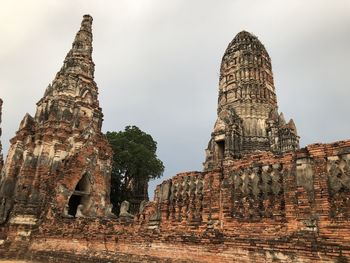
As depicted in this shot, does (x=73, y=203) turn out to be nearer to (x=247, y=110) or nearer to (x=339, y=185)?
(x=339, y=185)

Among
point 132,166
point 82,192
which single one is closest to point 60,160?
point 82,192

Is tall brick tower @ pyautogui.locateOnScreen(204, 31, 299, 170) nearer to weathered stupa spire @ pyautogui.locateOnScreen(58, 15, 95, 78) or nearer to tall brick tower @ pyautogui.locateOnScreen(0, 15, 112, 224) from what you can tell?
tall brick tower @ pyautogui.locateOnScreen(0, 15, 112, 224)

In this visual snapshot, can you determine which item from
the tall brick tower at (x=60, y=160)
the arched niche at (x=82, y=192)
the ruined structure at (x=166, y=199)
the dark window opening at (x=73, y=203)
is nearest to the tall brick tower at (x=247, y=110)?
the ruined structure at (x=166, y=199)

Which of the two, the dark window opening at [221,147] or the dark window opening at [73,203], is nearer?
the dark window opening at [73,203]

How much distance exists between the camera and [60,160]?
16.2 metres

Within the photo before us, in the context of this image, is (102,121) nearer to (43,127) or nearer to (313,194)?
(43,127)

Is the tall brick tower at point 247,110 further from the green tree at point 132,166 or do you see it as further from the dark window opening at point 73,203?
the dark window opening at point 73,203

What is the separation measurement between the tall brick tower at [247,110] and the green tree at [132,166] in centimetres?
523

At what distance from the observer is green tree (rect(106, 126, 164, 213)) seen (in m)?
27.5

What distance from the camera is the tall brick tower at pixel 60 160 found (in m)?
15.1

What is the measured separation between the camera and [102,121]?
19984 mm

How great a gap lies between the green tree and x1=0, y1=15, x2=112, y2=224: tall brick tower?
8.52 meters

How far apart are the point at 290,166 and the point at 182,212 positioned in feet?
9.81

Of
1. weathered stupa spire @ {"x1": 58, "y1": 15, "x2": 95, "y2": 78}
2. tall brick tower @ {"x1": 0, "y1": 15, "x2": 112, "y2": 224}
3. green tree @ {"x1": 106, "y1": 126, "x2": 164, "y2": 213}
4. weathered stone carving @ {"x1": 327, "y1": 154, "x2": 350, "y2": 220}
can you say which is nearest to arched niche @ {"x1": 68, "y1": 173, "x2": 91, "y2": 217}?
tall brick tower @ {"x1": 0, "y1": 15, "x2": 112, "y2": 224}
